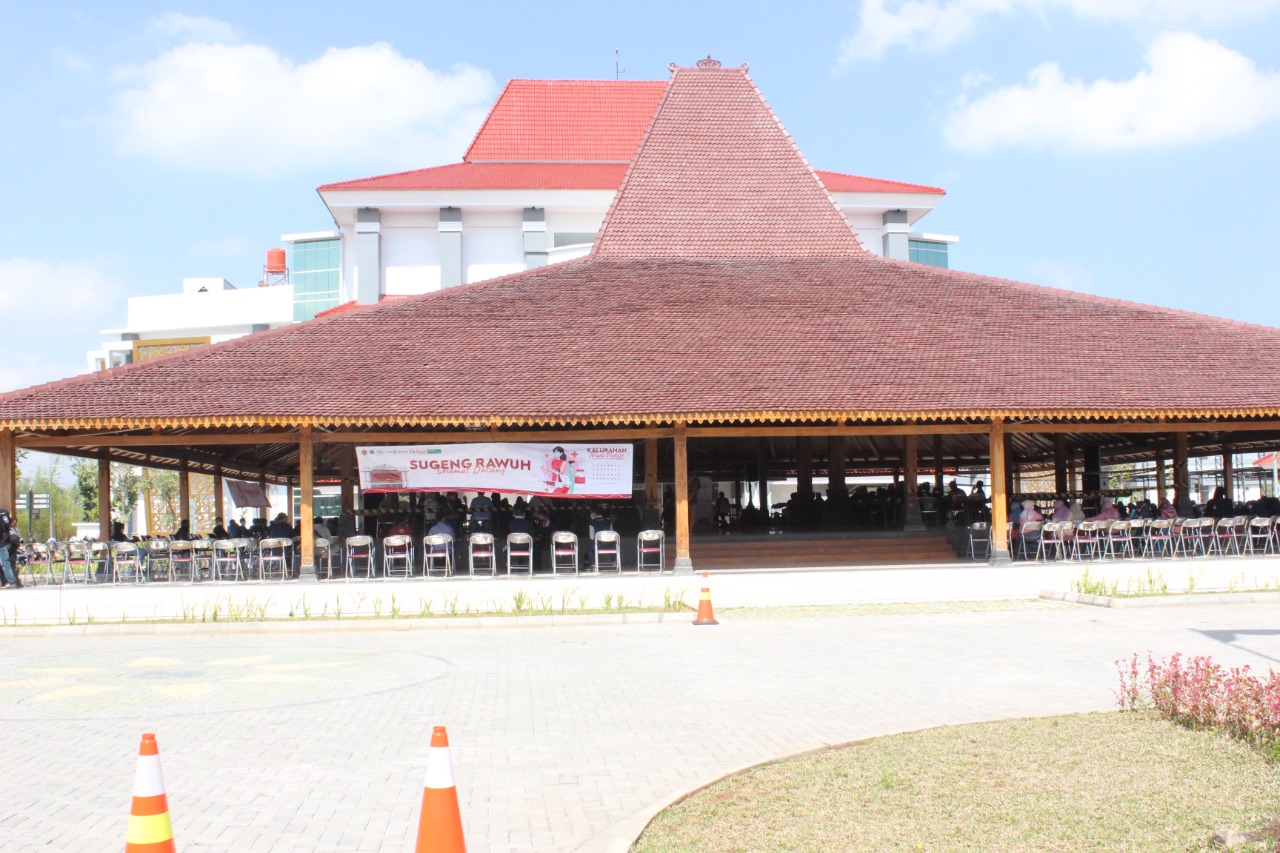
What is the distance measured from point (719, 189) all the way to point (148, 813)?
24.1 metres

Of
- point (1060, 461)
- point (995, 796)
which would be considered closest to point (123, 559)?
point (995, 796)

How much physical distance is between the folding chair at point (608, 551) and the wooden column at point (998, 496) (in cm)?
620

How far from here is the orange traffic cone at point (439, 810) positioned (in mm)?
4141

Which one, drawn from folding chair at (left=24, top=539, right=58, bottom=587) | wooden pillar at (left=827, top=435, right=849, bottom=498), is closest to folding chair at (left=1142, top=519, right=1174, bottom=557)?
wooden pillar at (left=827, top=435, right=849, bottom=498)

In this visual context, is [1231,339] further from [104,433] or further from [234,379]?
[104,433]

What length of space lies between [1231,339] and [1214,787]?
724 inches

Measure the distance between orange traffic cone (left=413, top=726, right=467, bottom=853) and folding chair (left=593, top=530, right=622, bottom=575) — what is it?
1468 cm

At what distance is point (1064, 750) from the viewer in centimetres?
688

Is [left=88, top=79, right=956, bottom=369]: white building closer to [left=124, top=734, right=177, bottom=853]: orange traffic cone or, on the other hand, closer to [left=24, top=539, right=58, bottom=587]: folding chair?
[left=24, top=539, right=58, bottom=587]: folding chair

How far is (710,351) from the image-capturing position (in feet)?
67.7

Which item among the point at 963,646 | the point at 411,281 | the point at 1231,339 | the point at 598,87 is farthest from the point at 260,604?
the point at 598,87

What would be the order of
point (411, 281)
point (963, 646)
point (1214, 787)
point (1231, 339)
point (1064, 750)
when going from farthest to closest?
point (411, 281) → point (1231, 339) → point (963, 646) → point (1064, 750) → point (1214, 787)

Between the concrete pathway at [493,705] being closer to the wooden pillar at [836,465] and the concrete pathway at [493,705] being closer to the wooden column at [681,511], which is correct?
the wooden column at [681,511]

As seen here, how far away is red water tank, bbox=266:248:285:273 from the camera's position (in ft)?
180
